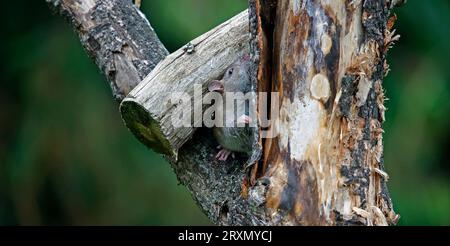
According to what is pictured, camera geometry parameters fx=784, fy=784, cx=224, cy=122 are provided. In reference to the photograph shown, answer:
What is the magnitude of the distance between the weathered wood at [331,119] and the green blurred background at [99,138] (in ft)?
13.6

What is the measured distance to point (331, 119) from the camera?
3166 mm

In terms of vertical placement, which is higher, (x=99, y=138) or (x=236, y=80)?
(x=236, y=80)

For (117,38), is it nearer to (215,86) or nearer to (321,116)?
(215,86)

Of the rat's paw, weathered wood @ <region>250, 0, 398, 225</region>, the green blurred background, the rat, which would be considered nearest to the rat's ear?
the rat

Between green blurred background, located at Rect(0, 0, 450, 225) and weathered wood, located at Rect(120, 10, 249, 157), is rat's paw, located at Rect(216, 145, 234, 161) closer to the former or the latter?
weathered wood, located at Rect(120, 10, 249, 157)

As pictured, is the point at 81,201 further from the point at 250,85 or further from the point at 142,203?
the point at 250,85

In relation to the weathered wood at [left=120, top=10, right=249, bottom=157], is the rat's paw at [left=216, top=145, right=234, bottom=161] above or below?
below

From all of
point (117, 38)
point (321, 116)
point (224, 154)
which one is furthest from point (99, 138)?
point (321, 116)

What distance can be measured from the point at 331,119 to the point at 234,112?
616 mm

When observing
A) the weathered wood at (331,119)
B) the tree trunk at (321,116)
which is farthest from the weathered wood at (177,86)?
the weathered wood at (331,119)

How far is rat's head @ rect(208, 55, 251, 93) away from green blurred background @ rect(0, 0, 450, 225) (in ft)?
12.3

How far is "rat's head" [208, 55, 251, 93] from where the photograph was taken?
3648 mm

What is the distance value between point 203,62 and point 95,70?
404cm
